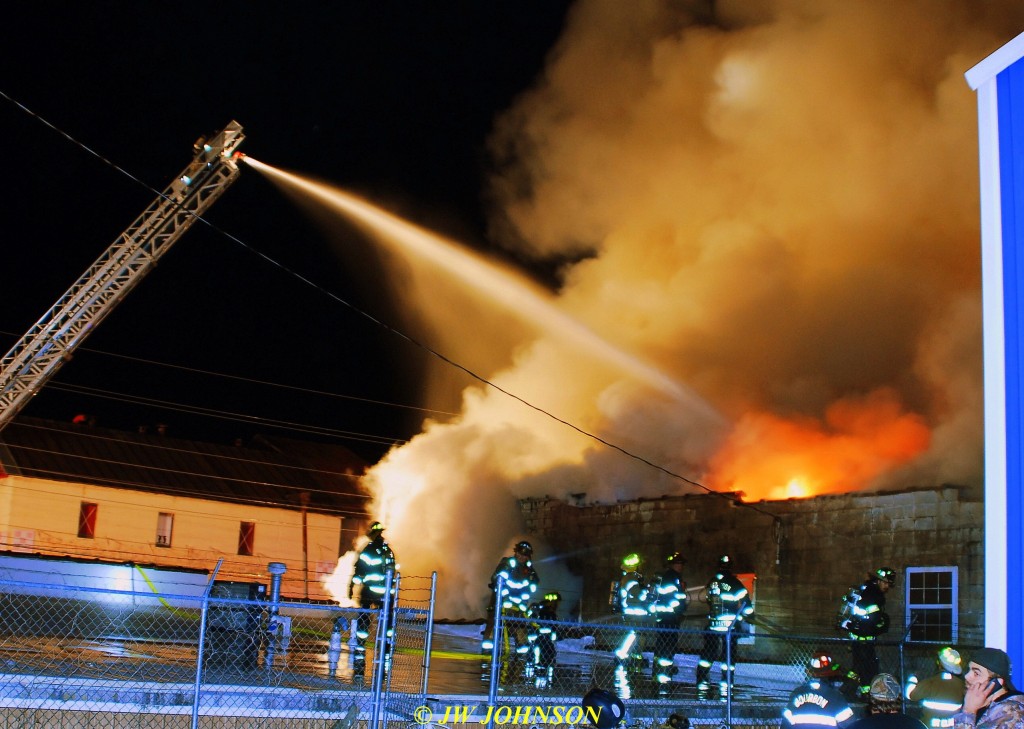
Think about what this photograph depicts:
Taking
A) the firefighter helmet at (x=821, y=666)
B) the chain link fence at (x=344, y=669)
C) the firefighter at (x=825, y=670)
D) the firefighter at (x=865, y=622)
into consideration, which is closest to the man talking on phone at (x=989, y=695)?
the firefighter at (x=825, y=670)

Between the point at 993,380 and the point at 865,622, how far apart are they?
4.23 m

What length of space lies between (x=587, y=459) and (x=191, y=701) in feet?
44.6

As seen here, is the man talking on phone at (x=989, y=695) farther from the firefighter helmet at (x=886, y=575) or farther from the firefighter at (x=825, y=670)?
the firefighter helmet at (x=886, y=575)

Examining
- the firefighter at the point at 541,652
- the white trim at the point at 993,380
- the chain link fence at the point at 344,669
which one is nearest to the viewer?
the white trim at the point at 993,380

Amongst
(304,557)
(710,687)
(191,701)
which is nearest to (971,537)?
(710,687)

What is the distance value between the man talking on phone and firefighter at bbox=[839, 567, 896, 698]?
205 inches

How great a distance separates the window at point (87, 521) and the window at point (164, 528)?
183cm

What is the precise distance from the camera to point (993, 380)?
6.80m

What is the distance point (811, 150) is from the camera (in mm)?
23578

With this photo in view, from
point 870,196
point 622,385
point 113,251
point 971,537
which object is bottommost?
point 971,537

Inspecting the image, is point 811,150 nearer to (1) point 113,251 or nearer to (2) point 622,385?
(2) point 622,385

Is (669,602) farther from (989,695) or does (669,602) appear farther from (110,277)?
(110,277)

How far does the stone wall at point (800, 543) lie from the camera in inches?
518

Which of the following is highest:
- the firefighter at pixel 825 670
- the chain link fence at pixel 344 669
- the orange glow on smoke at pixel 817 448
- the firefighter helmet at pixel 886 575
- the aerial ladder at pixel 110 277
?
the aerial ladder at pixel 110 277
